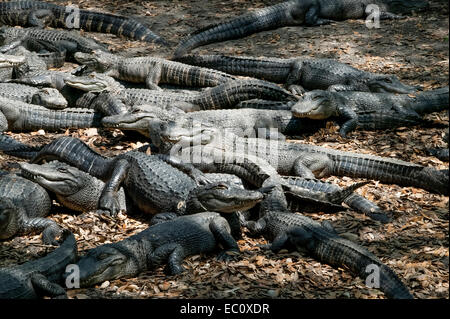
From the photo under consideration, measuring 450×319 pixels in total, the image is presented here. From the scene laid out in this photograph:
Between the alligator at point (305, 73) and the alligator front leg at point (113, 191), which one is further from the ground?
the alligator at point (305, 73)

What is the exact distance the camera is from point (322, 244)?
532cm

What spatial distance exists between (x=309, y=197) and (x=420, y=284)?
1516 mm

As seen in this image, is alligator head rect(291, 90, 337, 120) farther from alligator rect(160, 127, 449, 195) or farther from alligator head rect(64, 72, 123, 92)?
alligator head rect(64, 72, 123, 92)

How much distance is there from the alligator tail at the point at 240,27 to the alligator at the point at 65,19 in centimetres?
80

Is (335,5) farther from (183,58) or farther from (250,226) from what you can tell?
(250,226)

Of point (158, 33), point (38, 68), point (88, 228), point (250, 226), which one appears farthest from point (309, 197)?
point (158, 33)

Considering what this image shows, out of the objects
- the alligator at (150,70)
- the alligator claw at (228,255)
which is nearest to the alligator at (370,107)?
the alligator at (150,70)

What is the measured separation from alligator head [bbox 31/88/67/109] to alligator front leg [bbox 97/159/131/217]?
2.25 meters

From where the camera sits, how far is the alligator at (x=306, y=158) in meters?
6.65

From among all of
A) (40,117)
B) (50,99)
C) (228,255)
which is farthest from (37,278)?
(50,99)

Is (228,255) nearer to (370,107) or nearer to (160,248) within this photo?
(160,248)

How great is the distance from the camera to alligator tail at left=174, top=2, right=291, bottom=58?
10.7 meters

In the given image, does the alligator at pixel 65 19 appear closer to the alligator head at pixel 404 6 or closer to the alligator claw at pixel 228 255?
the alligator head at pixel 404 6

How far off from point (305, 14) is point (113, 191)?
6.47 m
